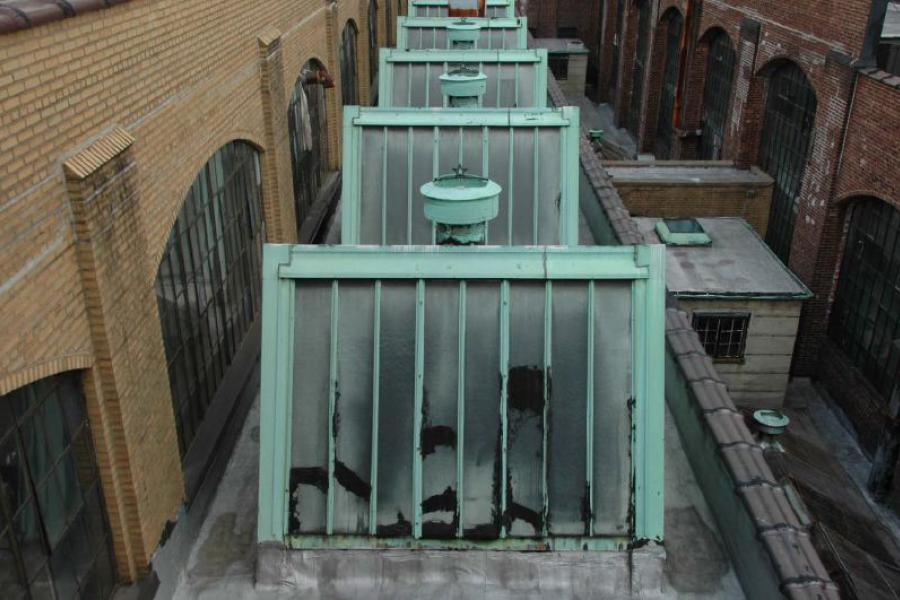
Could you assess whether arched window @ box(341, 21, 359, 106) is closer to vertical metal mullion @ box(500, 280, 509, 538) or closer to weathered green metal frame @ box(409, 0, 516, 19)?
weathered green metal frame @ box(409, 0, 516, 19)

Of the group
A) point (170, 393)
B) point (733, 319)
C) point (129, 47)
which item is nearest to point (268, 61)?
point (129, 47)

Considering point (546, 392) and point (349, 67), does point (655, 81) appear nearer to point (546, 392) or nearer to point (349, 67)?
point (349, 67)

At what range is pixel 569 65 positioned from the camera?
43062 millimetres

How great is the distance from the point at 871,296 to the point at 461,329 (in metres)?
14.3

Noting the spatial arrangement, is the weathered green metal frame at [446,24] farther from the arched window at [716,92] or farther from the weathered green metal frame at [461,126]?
the weathered green metal frame at [461,126]

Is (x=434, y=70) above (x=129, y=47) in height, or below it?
below

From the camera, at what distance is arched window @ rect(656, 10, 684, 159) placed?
Answer: 32.0m

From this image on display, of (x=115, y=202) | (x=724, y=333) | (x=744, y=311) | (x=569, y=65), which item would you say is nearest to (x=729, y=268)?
(x=744, y=311)

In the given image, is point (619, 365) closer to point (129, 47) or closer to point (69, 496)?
point (69, 496)

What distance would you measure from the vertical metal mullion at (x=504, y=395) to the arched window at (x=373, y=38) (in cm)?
2518

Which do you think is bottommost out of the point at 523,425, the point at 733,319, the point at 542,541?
the point at 733,319

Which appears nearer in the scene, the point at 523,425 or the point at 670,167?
the point at 523,425

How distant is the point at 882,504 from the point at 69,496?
603 inches

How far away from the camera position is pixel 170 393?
8.73 metres
